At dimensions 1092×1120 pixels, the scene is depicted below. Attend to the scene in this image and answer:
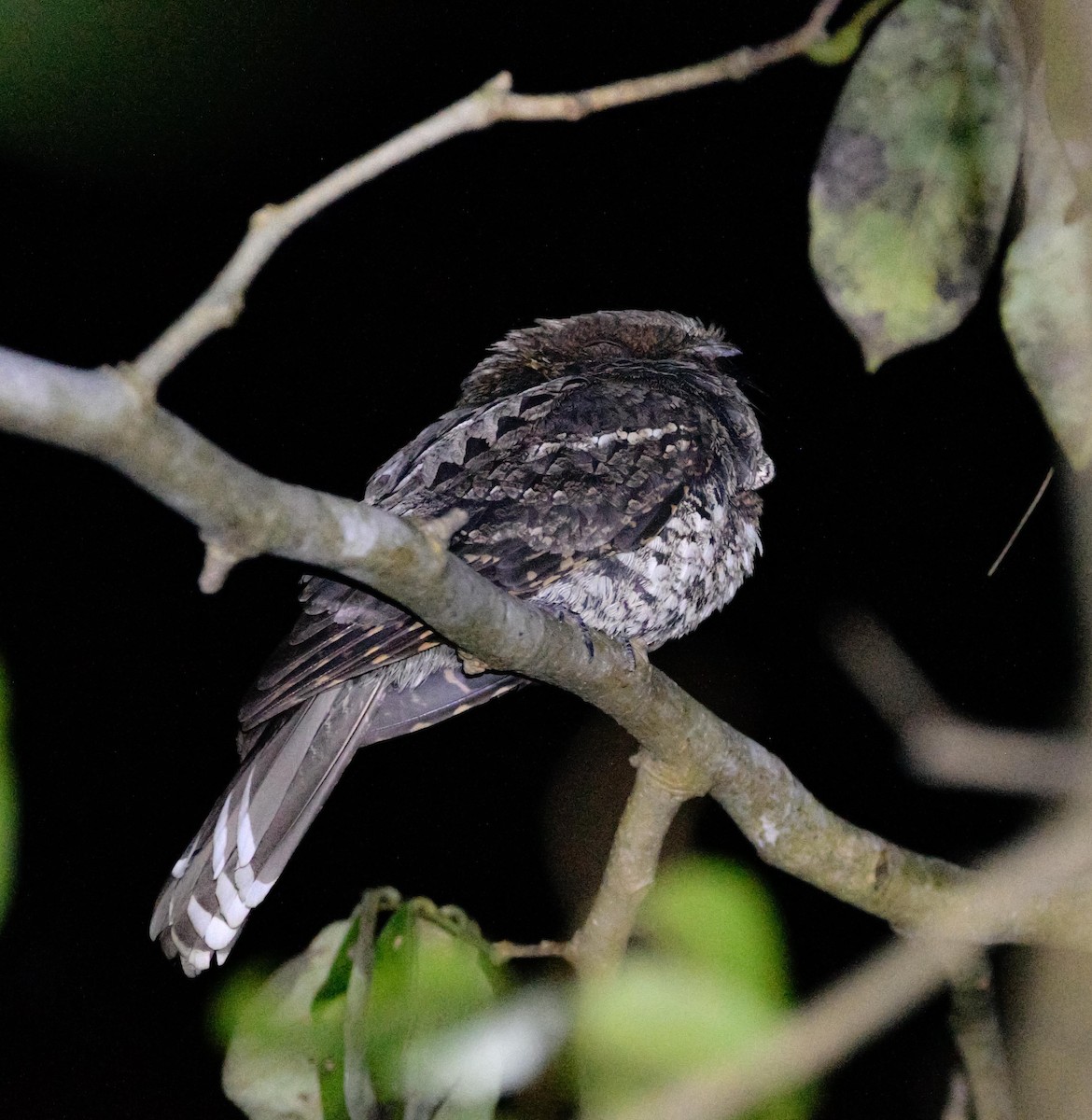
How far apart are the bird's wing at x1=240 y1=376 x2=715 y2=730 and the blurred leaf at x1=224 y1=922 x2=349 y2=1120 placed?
0.54m

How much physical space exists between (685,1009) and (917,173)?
1.17m

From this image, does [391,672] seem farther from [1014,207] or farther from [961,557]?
[961,557]

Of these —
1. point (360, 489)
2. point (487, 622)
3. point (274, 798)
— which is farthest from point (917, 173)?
point (360, 489)

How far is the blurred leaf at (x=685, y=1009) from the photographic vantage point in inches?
59.1

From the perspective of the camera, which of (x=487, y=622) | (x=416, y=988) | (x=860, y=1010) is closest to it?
(x=860, y=1010)

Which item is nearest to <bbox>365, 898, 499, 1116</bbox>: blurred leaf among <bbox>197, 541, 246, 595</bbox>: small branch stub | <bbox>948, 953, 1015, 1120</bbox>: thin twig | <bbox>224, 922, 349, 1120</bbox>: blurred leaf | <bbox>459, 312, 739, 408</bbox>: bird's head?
<bbox>224, 922, 349, 1120</bbox>: blurred leaf

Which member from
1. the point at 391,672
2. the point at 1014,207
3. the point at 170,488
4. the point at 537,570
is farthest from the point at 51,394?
the point at 391,672

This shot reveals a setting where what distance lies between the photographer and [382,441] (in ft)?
14.4

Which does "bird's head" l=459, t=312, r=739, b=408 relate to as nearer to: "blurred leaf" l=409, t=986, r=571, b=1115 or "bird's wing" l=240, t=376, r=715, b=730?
"bird's wing" l=240, t=376, r=715, b=730

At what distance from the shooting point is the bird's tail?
2055 mm

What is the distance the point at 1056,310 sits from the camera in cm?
82

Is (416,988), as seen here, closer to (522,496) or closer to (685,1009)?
(685,1009)

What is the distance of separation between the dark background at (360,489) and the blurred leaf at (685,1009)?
221cm

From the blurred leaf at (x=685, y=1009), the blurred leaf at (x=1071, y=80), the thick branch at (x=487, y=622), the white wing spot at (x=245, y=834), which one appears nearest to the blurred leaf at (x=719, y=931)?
the blurred leaf at (x=685, y=1009)
